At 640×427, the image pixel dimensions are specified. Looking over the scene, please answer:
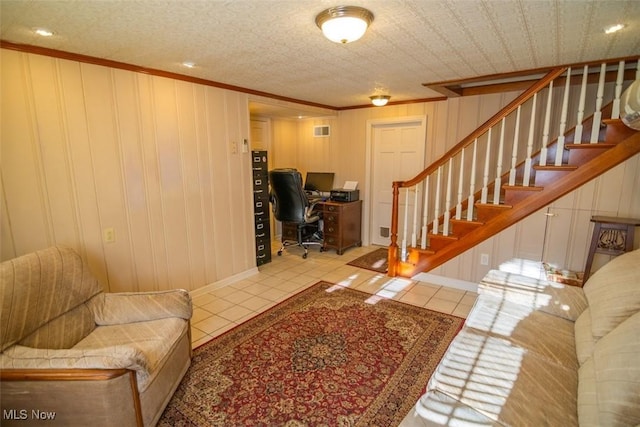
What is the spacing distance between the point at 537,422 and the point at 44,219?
10.3ft

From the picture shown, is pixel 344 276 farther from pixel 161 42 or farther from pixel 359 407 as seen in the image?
pixel 161 42

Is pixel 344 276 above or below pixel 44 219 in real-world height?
below

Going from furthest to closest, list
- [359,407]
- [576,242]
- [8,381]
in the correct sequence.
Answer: [576,242] < [359,407] < [8,381]

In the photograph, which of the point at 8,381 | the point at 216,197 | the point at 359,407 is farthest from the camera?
the point at 216,197

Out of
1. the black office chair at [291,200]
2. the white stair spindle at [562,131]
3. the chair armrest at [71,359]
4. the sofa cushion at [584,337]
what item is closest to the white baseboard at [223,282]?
the black office chair at [291,200]

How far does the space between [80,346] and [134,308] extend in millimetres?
325

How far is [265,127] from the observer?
530cm

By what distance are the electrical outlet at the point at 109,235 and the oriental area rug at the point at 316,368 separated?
1198 millimetres

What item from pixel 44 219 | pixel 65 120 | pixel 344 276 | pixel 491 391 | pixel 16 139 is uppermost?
pixel 65 120

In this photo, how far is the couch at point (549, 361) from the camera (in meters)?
1.19

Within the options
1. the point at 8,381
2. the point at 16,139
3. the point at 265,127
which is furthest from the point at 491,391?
the point at 265,127

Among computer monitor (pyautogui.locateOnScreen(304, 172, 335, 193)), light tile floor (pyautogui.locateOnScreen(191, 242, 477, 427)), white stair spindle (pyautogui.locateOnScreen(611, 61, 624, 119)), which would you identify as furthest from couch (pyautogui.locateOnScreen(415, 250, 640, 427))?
computer monitor (pyautogui.locateOnScreen(304, 172, 335, 193))

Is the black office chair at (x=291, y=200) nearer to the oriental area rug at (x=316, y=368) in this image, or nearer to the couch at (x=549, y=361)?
the oriental area rug at (x=316, y=368)

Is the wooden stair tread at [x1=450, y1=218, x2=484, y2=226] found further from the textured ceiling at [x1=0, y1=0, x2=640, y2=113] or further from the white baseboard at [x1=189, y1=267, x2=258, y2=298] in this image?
the white baseboard at [x1=189, y1=267, x2=258, y2=298]
